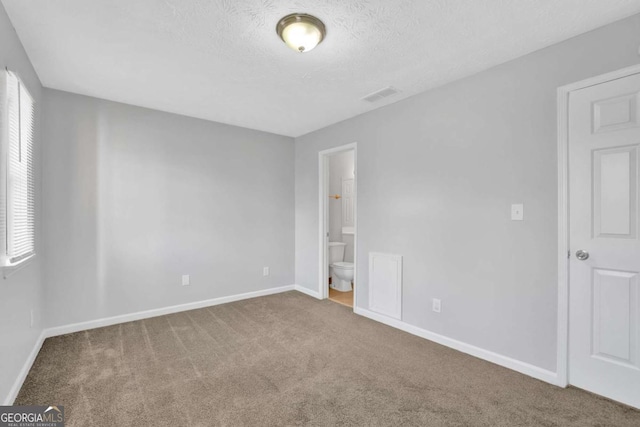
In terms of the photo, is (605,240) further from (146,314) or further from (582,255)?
(146,314)

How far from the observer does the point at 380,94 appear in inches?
123

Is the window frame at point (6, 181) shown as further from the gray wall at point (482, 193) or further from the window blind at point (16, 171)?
the gray wall at point (482, 193)

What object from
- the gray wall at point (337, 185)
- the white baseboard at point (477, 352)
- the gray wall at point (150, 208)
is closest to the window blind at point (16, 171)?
the gray wall at point (150, 208)

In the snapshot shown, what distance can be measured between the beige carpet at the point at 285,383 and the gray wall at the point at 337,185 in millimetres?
2659

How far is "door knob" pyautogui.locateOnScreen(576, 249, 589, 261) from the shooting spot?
2086mm

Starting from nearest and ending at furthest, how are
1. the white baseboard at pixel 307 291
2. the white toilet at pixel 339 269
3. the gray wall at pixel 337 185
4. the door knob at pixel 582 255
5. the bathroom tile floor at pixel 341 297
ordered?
1. the door knob at pixel 582 255
2. the bathroom tile floor at pixel 341 297
3. the white baseboard at pixel 307 291
4. the white toilet at pixel 339 269
5. the gray wall at pixel 337 185

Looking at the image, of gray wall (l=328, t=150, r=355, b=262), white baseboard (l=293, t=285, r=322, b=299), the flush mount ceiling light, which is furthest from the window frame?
gray wall (l=328, t=150, r=355, b=262)

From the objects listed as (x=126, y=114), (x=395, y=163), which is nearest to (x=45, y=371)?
(x=126, y=114)

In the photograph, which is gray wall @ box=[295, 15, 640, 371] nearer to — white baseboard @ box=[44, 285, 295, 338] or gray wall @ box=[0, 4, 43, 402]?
white baseboard @ box=[44, 285, 295, 338]

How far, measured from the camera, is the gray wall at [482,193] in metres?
2.22

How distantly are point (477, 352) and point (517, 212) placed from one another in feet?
4.08

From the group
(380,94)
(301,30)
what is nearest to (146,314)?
(301,30)

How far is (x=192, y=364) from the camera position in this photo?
2479 millimetres

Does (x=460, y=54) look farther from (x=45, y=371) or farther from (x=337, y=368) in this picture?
(x=45, y=371)
